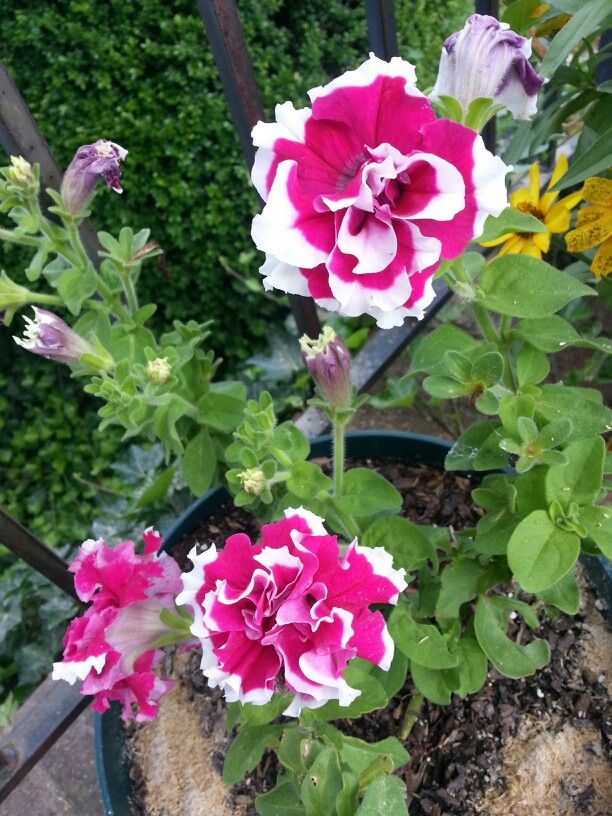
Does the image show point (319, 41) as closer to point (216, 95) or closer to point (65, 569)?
point (216, 95)

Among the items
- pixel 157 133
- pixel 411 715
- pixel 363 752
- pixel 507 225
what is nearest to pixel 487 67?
pixel 507 225

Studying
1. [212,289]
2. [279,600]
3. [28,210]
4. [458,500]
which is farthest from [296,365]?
[279,600]

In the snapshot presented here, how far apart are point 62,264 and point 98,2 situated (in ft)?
2.51

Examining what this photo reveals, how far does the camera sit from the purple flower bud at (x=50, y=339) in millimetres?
858

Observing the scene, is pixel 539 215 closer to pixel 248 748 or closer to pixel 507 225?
pixel 507 225

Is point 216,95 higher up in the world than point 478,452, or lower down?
higher up

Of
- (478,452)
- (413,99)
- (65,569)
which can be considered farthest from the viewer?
(65,569)

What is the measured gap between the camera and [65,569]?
119cm

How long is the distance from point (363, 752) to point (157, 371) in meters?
0.47

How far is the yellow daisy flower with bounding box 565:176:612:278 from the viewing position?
3.25 feet

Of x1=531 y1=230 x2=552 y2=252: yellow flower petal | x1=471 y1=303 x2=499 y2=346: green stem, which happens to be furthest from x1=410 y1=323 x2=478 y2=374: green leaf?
x1=531 y1=230 x2=552 y2=252: yellow flower petal

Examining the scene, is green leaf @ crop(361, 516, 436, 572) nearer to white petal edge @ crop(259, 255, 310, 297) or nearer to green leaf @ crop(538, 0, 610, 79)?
white petal edge @ crop(259, 255, 310, 297)

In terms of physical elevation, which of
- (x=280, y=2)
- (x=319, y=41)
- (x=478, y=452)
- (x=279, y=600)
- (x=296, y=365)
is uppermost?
(x=280, y=2)

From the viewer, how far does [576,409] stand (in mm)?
818
